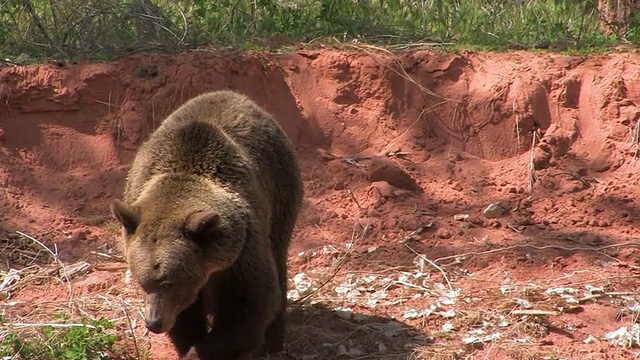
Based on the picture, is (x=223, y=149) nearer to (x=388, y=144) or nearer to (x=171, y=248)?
(x=171, y=248)

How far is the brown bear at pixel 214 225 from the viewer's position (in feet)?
17.2

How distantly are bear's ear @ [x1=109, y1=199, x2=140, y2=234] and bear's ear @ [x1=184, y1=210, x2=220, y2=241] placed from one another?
0.98ft

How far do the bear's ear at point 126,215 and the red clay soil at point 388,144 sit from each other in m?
2.60

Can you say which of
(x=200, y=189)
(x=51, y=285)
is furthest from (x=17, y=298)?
(x=200, y=189)

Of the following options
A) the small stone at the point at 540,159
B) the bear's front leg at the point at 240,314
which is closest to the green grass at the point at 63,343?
the bear's front leg at the point at 240,314

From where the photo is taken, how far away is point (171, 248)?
5.23m

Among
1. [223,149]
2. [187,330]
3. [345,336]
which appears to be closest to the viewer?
[223,149]

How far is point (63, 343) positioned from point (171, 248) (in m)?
1.22

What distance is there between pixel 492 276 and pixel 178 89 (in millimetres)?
3371

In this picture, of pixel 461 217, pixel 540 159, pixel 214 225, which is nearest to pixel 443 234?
pixel 461 217

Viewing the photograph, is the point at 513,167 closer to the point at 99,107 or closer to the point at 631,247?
the point at 631,247

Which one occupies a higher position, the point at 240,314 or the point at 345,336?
the point at 240,314

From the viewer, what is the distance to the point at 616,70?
28.8 ft

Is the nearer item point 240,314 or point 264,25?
point 240,314
